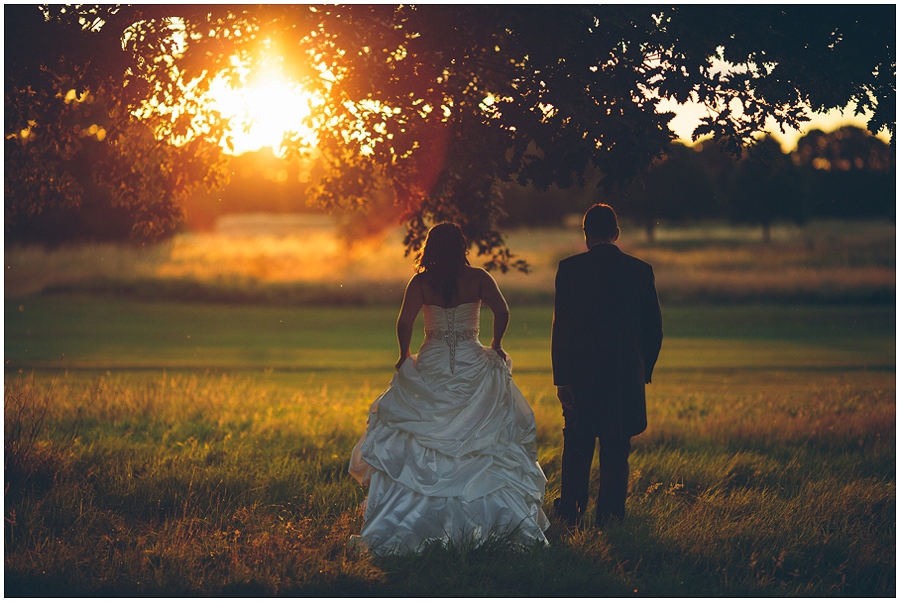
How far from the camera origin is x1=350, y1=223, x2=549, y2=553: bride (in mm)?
5902

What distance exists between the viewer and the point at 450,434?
6051 millimetres

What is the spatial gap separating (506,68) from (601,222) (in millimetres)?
1769

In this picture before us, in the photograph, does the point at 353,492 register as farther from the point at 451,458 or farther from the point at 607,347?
the point at 607,347

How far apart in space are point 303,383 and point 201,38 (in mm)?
9350

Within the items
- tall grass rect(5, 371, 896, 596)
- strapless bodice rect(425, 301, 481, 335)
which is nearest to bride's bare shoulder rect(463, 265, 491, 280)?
strapless bodice rect(425, 301, 481, 335)

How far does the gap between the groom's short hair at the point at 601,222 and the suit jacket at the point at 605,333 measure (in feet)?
0.32

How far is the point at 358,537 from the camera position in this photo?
19.2ft

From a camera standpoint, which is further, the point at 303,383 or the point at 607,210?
the point at 303,383

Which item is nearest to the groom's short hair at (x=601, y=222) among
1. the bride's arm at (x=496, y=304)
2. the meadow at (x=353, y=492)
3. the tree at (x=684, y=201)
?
the bride's arm at (x=496, y=304)

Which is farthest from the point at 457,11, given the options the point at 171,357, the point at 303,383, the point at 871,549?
the point at 171,357

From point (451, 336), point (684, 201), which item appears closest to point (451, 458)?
point (451, 336)

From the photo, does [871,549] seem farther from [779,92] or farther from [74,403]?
[74,403]

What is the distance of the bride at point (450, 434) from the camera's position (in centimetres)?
590

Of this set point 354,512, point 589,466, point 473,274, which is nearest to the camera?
point 473,274
